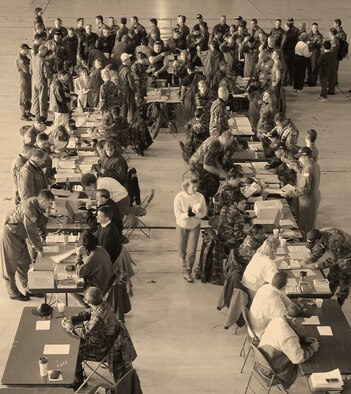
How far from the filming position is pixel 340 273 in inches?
399

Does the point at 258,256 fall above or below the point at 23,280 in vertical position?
above

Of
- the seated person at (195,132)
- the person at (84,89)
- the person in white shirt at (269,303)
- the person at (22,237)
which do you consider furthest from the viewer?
the person at (84,89)

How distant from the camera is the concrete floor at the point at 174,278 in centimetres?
949

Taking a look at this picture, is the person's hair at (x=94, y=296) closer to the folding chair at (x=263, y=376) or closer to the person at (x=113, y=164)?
the folding chair at (x=263, y=376)

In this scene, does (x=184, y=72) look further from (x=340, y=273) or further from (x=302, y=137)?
(x=340, y=273)

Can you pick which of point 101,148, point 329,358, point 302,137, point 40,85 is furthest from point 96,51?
point 329,358

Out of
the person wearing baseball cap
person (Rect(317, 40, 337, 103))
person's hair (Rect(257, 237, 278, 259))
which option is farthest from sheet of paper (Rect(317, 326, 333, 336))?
person (Rect(317, 40, 337, 103))

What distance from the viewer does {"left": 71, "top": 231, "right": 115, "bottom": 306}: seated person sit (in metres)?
9.48

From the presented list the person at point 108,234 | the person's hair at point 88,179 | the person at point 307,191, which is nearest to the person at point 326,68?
the person at point 307,191

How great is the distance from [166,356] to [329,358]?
2134 mm

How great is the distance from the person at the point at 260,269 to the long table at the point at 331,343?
2.07 feet

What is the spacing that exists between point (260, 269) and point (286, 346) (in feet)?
4.74

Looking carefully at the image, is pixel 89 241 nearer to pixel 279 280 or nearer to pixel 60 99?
pixel 279 280

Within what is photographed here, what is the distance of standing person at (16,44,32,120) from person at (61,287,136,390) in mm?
9858
